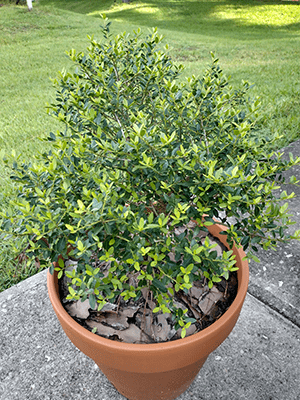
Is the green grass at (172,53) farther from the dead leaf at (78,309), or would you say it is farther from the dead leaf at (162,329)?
the dead leaf at (162,329)

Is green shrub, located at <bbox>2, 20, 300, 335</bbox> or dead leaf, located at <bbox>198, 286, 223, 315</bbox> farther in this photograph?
dead leaf, located at <bbox>198, 286, 223, 315</bbox>

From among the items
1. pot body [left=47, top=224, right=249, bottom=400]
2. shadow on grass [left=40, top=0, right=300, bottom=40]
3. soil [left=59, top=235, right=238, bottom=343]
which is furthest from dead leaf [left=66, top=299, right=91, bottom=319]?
shadow on grass [left=40, top=0, right=300, bottom=40]

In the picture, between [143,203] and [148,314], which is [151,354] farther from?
[143,203]

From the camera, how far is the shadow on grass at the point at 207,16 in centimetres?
1443

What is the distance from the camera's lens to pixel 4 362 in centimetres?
185

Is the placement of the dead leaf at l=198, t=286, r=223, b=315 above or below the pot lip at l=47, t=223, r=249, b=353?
below

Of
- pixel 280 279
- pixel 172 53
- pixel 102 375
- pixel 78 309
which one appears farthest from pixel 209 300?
pixel 172 53

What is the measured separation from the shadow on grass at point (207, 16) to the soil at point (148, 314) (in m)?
13.1

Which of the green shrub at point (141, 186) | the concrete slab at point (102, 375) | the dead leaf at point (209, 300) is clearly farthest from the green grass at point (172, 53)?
the dead leaf at point (209, 300)

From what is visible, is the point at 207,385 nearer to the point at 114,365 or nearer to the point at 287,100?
the point at 114,365

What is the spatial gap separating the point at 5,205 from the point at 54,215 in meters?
2.03

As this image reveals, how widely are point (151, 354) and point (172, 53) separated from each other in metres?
8.98

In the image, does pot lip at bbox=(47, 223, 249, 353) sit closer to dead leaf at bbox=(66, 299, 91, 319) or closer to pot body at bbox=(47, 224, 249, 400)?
pot body at bbox=(47, 224, 249, 400)

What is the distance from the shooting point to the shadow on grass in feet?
47.4
